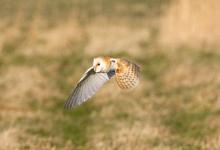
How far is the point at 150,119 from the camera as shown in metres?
9.70

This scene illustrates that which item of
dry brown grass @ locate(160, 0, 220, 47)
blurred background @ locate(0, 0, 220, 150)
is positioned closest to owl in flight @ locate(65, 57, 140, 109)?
blurred background @ locate(0, 0, 220, 150)

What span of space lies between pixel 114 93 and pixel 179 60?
3.52m

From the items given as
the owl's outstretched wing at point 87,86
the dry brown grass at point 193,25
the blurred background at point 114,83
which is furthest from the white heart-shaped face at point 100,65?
the dry brown grass at point 193,25

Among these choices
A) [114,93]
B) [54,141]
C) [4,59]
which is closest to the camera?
[54,141]

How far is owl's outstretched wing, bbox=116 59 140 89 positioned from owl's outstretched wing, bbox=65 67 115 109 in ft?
0.66

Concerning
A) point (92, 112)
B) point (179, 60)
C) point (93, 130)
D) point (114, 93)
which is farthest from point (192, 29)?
point (93, 130)

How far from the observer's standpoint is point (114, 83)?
12.5 metres

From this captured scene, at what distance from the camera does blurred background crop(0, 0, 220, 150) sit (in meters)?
8.57

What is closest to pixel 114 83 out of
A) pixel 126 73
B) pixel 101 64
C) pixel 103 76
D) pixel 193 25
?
pixel 193 25

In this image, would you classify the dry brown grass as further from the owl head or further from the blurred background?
the owl head

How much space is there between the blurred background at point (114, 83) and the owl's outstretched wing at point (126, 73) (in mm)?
1774

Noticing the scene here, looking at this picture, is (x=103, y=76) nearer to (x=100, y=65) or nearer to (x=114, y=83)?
(x=100, y=65)

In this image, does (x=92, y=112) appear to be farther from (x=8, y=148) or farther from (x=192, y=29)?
(x=192, y=29)

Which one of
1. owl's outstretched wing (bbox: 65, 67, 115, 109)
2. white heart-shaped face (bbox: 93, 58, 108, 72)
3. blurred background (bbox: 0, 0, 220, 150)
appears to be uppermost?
white heart-shaped face (bbox: 93, 58, 108, 72)
